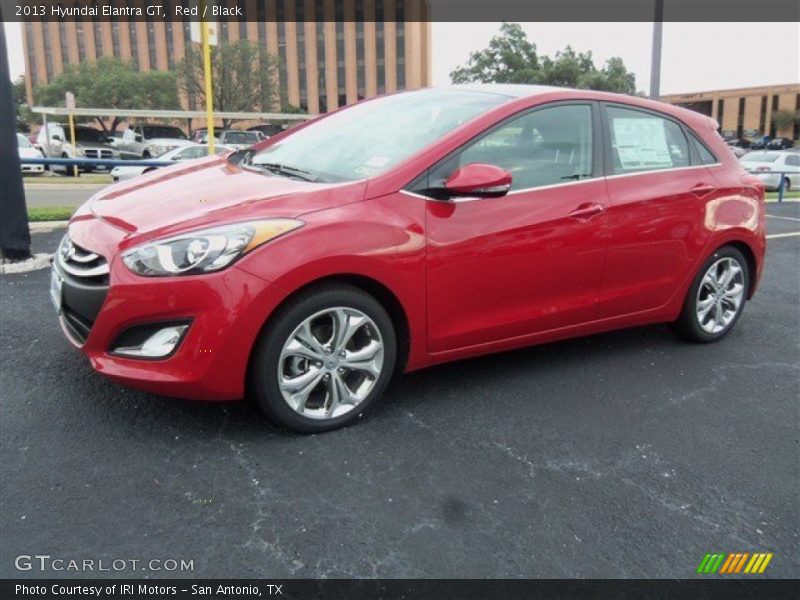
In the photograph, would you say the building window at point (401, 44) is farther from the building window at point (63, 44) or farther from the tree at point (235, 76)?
the building window at point (63, 44)

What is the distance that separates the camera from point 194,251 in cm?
280

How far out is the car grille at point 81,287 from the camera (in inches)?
113

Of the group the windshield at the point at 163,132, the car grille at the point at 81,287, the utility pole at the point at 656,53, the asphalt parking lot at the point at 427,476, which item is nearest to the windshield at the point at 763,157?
the utility pole at the point at 656,53

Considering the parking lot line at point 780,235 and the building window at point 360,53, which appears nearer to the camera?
the parking lot line at point 780,235

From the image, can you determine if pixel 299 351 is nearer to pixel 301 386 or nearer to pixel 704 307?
pixel 301 386

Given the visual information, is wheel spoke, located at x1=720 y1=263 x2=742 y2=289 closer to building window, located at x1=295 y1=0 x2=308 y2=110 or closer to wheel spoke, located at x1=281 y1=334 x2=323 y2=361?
wheel spoke, located at x1=281 y1=334 x2=323 y2=361

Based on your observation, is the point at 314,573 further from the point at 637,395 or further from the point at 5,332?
the point at 5,332

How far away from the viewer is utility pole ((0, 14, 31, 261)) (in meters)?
5.37

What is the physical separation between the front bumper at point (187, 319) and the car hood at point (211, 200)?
8.6 inches

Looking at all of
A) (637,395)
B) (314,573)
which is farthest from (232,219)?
(637,395)

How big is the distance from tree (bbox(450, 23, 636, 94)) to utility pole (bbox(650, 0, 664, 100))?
4348cm

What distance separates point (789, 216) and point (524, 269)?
10.2 m

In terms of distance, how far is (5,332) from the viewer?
13.9 feet

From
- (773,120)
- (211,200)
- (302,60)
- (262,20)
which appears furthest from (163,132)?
(773,120)
